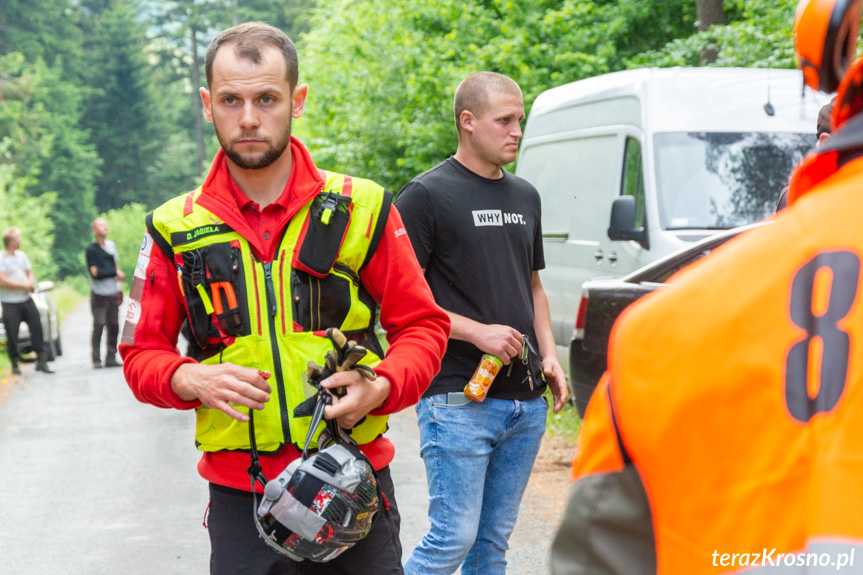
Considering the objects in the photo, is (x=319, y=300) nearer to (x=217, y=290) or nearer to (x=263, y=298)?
(x=263, y=298)

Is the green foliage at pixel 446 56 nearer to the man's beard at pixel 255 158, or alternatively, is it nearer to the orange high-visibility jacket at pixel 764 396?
the man's beard at pixel 255 158

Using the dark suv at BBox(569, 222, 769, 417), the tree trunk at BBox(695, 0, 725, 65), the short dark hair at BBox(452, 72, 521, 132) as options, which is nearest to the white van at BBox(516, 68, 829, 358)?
the dark suv at BBox(569, 222, 769, 417)

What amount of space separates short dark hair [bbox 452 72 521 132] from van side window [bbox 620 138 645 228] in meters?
3.81

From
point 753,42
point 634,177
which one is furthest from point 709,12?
point 634,177

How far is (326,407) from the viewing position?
234 cm

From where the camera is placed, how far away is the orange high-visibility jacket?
0.87 m

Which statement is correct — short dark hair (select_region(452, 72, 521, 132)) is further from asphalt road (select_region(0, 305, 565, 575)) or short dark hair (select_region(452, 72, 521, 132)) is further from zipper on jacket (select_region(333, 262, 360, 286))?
asphalt road (select_region(0, 305, 565, 575))

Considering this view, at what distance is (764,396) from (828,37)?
1.21 feet

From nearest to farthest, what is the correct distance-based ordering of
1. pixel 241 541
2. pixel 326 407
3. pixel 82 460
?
pixel 326 407 → pixel 241 541 → pixel 82 460

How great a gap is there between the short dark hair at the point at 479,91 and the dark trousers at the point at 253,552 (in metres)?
1.74

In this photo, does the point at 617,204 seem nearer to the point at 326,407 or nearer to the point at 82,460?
the point at 82,460

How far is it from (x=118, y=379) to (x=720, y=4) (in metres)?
9.01

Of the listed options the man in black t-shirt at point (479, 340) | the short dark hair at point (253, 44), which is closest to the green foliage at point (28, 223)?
the man in black t-shirt at point (479, 340)

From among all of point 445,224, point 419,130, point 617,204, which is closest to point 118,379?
point 419,130
